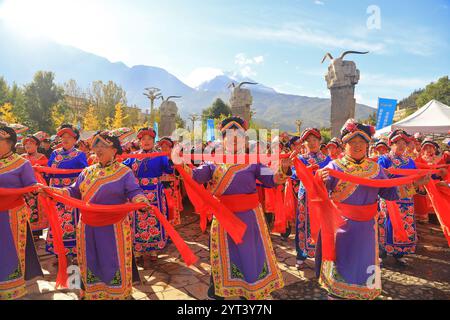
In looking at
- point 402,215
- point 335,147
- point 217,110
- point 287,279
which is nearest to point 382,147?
point 335,147

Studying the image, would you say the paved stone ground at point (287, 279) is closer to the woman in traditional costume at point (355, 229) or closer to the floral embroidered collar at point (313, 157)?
the woman in traditional costume at point (355, 229)

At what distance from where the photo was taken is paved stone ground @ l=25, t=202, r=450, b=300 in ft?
12.6

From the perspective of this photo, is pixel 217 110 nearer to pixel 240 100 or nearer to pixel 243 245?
pixel 240 100

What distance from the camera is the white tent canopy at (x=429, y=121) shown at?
35.1 ft

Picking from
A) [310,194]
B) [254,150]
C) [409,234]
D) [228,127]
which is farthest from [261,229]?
[409,234]

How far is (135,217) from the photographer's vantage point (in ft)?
16.3

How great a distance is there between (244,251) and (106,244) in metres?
1.42

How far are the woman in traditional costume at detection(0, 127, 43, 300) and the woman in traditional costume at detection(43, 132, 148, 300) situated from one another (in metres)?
0.61

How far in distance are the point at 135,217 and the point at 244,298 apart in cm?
248

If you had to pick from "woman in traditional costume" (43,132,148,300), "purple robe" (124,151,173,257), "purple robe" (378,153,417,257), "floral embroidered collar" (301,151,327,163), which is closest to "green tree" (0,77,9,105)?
"purple robe" (124,151,173,257)

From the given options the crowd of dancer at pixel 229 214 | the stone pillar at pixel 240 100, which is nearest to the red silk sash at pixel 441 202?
the crowd of dancer at pixel 229 214

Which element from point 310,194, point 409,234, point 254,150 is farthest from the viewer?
point 409,234

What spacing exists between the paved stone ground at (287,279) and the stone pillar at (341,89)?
511cm

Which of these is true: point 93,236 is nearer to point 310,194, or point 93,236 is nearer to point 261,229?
point 261,229
